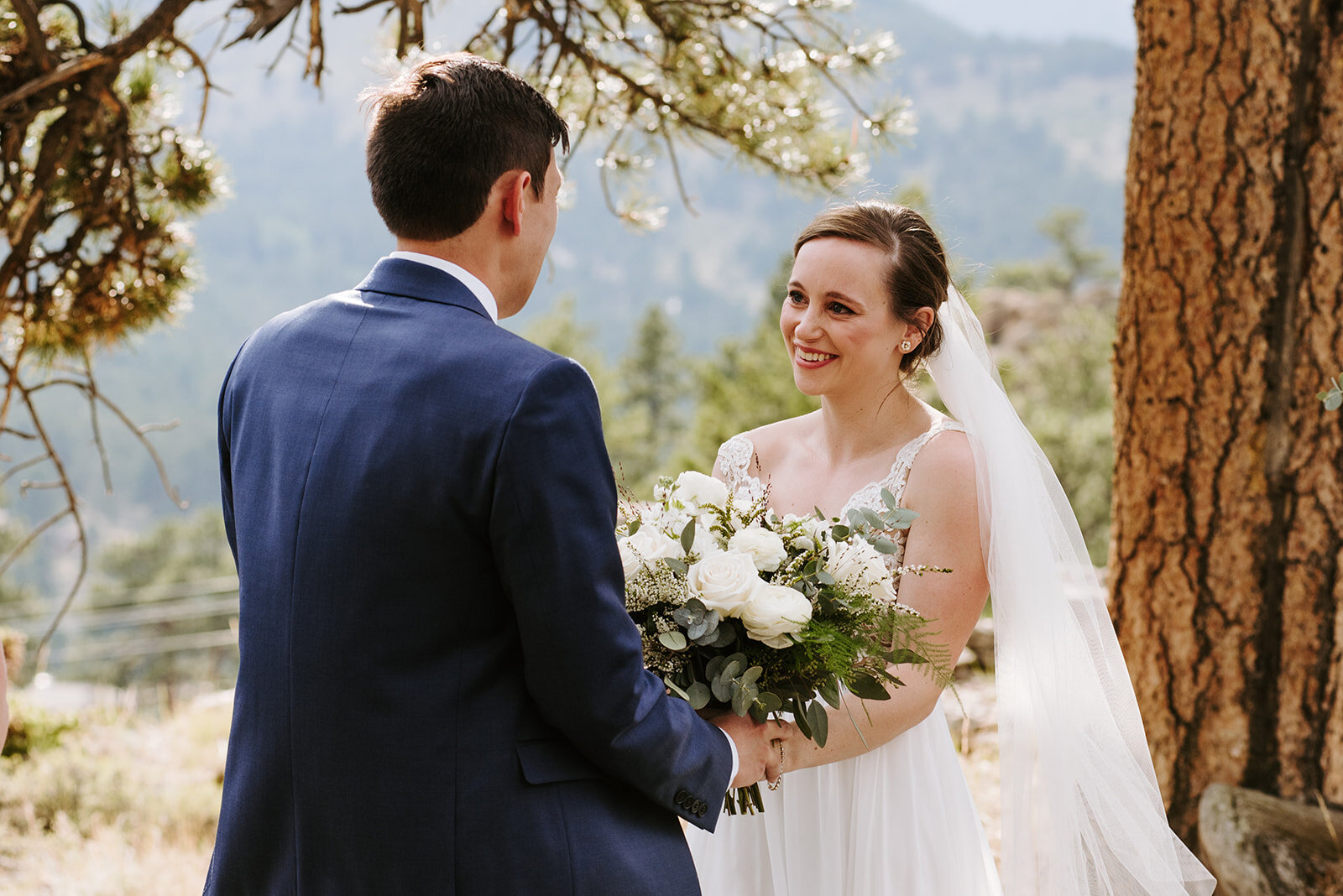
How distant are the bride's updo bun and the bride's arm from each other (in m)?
0.35

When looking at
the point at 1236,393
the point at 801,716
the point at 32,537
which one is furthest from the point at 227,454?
the point at 1236,393

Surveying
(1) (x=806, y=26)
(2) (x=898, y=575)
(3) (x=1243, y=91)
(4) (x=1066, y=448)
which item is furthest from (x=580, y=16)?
(4) (x=1066, y=448)

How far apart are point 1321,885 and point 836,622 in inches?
80.9

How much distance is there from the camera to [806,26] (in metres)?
4.62

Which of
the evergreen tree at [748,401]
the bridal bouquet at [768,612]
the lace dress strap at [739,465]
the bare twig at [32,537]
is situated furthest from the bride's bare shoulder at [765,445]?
the evergreen tree at [748,401]

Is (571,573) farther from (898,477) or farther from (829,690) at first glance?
(898,477)

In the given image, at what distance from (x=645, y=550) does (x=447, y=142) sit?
75 cm

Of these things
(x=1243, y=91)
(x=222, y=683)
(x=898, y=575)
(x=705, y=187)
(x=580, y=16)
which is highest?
(x=705, y=187)

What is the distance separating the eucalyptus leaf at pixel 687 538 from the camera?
1.88 metres

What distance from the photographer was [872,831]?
242 cm

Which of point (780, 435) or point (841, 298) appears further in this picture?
point (780, 435)

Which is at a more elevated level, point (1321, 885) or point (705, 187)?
point (705, 187)

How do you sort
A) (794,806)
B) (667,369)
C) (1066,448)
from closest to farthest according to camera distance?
(794,806)
(1066,448)
(667,369)

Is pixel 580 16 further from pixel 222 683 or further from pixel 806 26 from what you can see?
pixel 222 683
